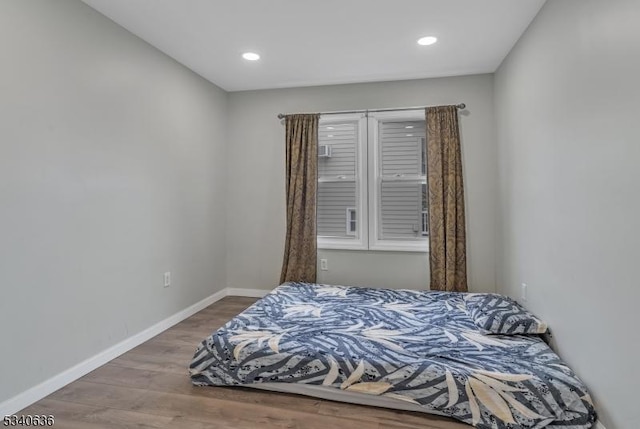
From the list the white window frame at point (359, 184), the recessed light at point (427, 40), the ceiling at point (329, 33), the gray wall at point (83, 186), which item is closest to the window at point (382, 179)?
the white window frame at point (359, 184)

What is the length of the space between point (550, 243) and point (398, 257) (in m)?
1.67

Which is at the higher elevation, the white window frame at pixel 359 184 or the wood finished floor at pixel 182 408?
the white window frame at pixel 359 184

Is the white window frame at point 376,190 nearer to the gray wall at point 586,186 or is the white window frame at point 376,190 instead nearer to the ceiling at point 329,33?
the ceiling at point 329,33

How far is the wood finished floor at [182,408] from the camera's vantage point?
5.84 ft

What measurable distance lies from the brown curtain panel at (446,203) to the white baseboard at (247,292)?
6.50ft

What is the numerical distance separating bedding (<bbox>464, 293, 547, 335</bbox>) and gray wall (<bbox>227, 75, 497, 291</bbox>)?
3.22 feet

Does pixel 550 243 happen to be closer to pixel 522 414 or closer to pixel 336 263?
pixel 522 414

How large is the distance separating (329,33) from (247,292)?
296cm

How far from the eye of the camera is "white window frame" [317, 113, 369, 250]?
3791 mm

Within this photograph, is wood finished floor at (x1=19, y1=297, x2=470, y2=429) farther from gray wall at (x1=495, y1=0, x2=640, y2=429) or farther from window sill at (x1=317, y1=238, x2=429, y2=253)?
window sill at (x1=317, y1=238, x2=429, y2=253)

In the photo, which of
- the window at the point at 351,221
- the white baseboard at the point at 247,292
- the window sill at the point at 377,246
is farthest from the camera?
the white baseboard at the point at 247,292

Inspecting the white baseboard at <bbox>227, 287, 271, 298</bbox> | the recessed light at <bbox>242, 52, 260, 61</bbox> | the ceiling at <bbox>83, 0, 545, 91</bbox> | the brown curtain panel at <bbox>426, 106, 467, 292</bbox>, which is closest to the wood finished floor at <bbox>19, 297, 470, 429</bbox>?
the white baseboard at <bbox>227, 287, 271, 298</bbox>

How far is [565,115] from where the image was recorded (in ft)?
6.55

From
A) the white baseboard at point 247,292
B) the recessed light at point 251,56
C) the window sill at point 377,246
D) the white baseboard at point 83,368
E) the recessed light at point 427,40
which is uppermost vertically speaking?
the recessed light at point 251,56
